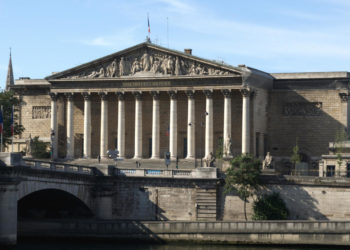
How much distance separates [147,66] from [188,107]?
6.97m

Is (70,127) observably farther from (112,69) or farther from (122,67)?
(122,67)

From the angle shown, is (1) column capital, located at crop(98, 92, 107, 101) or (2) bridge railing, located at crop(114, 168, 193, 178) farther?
(1) column capital, located at crop(98, 92, 107, 101)

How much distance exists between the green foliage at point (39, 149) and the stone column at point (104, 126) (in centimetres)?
747

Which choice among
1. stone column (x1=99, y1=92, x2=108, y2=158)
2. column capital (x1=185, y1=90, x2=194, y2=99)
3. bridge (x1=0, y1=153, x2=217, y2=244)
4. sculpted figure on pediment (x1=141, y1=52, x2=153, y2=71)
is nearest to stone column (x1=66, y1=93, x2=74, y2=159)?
stone column (x1=99, y1=92, x2=108, y2=158)

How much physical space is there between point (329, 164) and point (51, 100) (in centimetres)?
3898

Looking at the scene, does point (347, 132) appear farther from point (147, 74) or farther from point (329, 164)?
point (147, 74)

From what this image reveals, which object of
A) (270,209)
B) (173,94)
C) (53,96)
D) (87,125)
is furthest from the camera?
(53,96)

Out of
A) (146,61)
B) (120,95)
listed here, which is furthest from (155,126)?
(146,61)

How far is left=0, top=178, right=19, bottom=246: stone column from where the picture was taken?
83.5 meters

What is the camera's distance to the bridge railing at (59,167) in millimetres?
90688

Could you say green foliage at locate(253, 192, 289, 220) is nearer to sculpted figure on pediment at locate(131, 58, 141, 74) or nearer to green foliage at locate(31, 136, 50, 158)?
sculpted figure on pediment at locate(131, 58, 141, 74)

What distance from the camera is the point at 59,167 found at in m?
97.4

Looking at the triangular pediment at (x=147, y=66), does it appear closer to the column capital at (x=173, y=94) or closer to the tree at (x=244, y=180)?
the column capital at (x=173, y=94)

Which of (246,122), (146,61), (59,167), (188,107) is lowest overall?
(59,167)
